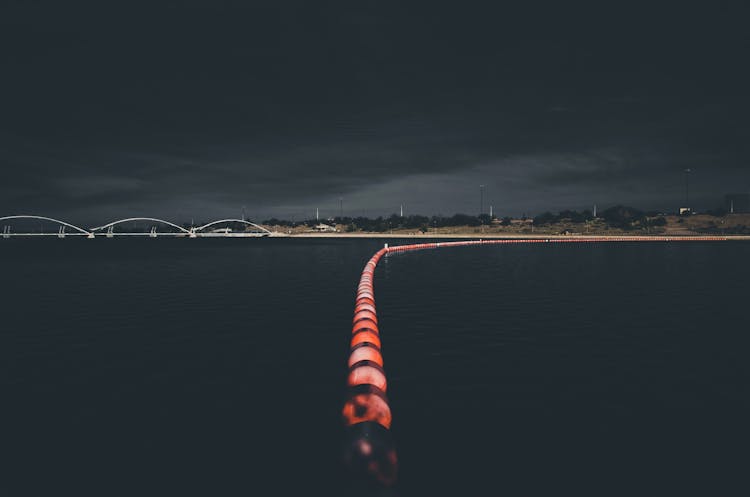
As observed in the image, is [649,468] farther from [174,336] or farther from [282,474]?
[174,336]

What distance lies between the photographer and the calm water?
272 inches

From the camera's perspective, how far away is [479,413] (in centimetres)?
901

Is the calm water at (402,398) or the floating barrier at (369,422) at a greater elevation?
the floating barrier at (369,422)

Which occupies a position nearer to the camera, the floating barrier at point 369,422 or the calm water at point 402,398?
the floating barrier at point 369,422

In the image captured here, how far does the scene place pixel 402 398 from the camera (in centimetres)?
980

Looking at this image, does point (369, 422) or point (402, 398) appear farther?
point (402, 398)

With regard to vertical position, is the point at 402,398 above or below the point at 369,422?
below

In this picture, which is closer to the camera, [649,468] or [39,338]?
[649,468]

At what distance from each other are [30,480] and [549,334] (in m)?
14.5

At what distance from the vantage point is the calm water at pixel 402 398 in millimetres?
6910

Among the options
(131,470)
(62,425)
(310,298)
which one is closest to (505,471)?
(131,470)

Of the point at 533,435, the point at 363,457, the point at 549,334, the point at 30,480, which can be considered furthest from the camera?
the point at 549,334

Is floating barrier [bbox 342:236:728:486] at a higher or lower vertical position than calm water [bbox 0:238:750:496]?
A: higher

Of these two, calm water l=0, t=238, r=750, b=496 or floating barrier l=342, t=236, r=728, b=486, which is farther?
calm water l=0, t=238, r=750, b=496
